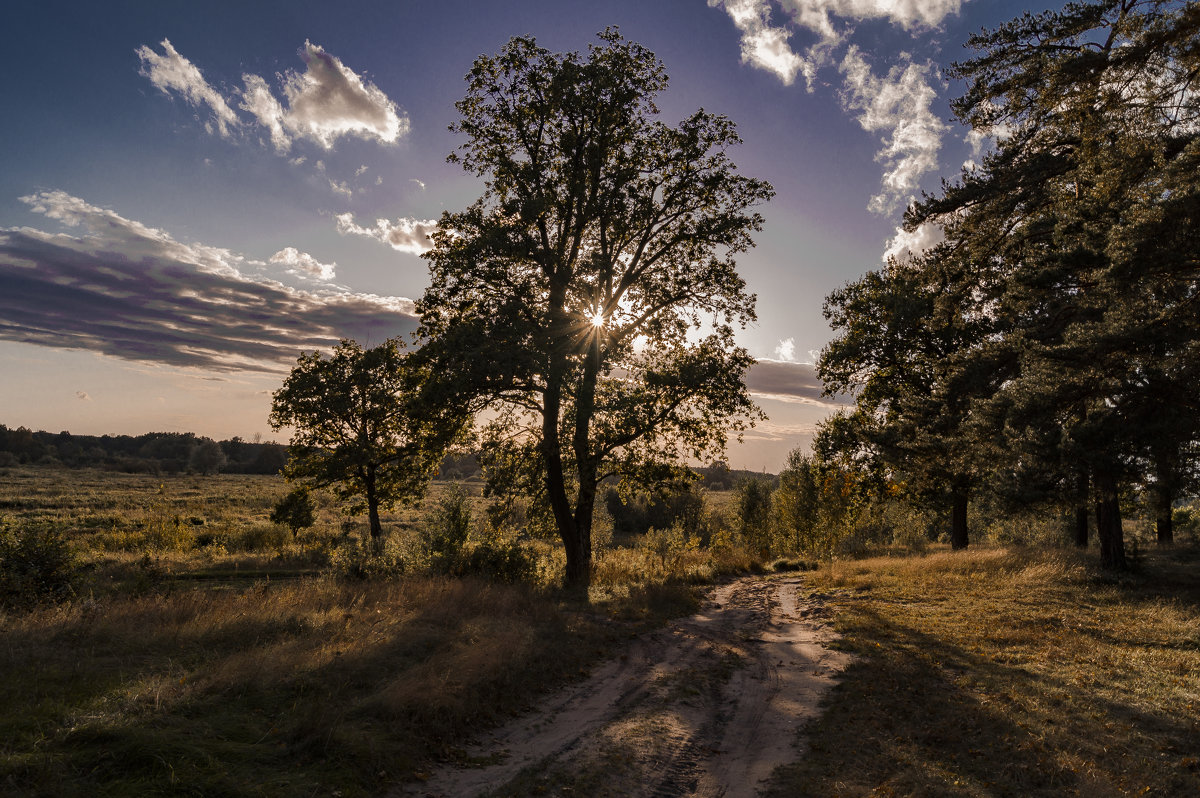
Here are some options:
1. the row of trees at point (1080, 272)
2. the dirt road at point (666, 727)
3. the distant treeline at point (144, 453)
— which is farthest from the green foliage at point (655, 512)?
the distant treeline at point (144, 453)

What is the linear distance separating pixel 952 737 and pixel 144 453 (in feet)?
557

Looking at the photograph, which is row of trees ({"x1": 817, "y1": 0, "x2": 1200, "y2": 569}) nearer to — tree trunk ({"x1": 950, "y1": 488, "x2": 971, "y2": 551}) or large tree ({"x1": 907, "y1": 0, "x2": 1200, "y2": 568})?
large tree ({"x1": 907, "y1": 0, "x2": 1200, "y2": 568})

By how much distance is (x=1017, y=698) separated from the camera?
789cm

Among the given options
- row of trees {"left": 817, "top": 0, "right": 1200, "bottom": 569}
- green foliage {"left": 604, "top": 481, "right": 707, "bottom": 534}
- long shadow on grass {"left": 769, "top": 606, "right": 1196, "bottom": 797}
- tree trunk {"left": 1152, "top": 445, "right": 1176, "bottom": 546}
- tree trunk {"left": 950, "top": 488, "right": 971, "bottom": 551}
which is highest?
row of trees {"left": 817, "top": 0, "right": 1200, "bottom": 569}

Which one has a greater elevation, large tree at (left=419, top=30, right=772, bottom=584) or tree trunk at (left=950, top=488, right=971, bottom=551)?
large tree at (left=419, top=30, right=772, bottom=584)

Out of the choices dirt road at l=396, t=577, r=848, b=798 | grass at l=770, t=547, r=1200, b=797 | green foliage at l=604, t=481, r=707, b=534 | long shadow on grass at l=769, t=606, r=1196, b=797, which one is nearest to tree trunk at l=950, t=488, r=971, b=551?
grass at l=770, t=547, r=1200, b=797

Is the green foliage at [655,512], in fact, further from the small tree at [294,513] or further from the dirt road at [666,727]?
the dirt road at [666,727]

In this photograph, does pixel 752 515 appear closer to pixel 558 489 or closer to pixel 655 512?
pixel 655 512

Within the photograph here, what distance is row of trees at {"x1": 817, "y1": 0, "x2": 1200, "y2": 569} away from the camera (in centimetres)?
1168

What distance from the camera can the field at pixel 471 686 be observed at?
557 cm

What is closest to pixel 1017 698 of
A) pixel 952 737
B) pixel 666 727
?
pixel 952 737

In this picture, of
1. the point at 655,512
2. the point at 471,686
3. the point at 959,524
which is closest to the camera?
the point at 471,686

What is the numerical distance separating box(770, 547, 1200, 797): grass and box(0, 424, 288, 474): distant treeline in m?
118

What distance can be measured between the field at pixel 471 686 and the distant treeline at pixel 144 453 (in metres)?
113
